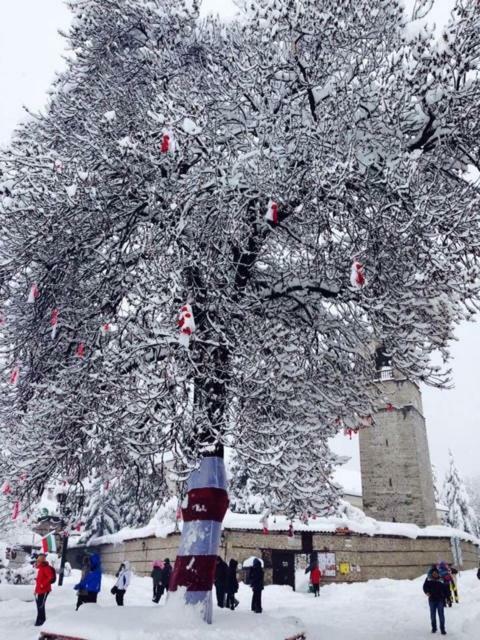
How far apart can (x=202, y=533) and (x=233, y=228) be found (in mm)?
4926

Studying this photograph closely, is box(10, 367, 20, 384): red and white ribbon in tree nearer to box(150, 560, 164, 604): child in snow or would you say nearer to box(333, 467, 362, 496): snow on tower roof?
box(150, 560, 164, 604): child in snow

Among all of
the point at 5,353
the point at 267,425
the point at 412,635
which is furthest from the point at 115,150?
the point at 412,635

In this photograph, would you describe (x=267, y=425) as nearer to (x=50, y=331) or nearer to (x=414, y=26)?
(x=50, y=331)

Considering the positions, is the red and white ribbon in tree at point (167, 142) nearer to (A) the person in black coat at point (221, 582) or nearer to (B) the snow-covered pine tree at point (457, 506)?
(A) the person in black coat at point (221, 582)

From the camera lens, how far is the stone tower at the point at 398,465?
125 feet

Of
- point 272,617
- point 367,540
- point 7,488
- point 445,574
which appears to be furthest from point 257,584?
point 367,540

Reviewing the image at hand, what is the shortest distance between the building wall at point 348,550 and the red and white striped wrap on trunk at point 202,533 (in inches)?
690

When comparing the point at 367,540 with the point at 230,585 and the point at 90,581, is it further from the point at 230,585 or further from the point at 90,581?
the point at 90,581

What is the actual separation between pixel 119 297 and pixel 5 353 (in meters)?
2.59

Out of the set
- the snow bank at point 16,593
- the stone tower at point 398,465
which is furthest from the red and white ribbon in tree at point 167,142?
the stone tower at point 398,465

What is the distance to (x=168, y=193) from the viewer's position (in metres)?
8.80

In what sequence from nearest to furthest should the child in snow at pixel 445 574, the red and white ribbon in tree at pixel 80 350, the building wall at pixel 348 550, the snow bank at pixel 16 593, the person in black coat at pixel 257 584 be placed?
1. the red and white ribbon in tree at pixel 80 350
2. the person in black coat at pixel 257 584
3. the child in snow at pixel 445 574
4. the snow bank at pixel 16 593
5. the building wall at pixel 348 550

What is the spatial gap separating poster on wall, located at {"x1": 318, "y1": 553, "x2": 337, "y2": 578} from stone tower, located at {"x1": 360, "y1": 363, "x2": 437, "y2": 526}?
12903 millimetres

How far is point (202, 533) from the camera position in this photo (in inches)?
336
